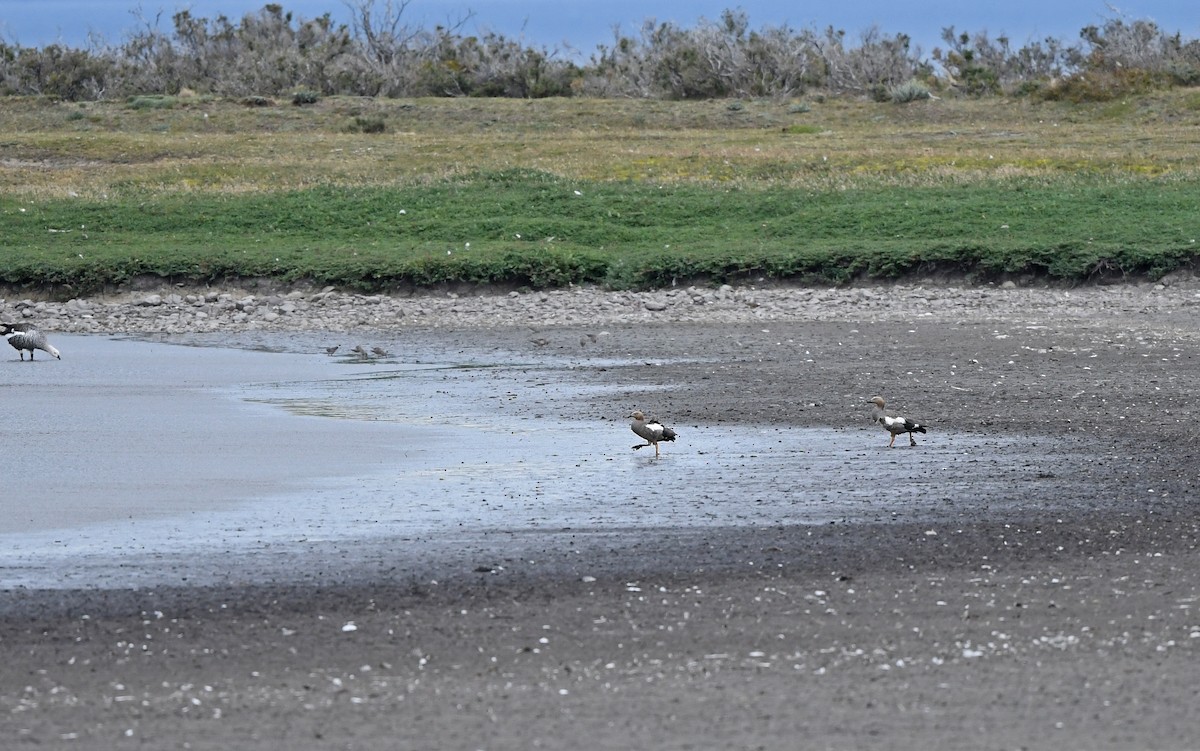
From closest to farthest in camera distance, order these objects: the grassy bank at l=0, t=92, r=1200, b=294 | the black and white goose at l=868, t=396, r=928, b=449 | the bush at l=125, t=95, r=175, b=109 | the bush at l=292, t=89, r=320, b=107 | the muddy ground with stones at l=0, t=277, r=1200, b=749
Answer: the muddy ground with stones at l=0, t=277, r=1200, b=749 < the black and white goose at l=868, t=396, r=928, b=449 < the grassy bank at l=0, t=92, r=1200, b=294 < the bush at l=125, t=95, r=175, b=109 < the bush at l=292, t=89, r=320, b=107

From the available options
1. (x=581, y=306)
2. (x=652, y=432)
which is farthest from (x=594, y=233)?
(x=652, y=432)

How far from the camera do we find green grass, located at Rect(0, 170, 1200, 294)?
26812mm

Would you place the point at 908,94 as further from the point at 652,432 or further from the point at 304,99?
the point at 652,432

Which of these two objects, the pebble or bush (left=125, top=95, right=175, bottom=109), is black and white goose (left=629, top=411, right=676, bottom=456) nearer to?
the pebble

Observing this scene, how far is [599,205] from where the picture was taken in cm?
3256

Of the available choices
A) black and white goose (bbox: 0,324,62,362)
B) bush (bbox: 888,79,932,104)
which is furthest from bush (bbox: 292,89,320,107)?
black and white goose (bbox: 0,324,62,362)

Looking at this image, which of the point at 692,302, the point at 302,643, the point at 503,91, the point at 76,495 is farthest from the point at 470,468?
the point at 503,91

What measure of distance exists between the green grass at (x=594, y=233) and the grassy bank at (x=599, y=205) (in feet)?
0.16

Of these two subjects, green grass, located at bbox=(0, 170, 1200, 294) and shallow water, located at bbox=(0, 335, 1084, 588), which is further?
green grass, located at bbox=(0, 170, 1200, 294)

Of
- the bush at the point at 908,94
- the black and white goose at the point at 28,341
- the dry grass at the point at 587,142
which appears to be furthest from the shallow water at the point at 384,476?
the bush at the point at 908,94

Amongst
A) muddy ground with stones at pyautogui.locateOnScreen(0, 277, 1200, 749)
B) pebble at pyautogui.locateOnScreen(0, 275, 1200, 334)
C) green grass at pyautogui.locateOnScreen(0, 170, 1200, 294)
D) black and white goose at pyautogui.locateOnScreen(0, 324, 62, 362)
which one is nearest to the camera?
muddy ground with stones at pyautogui.locateOnScreen(0, 277, 1200, 749)

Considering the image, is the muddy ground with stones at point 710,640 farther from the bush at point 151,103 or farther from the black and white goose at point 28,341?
the bush at point 151,103

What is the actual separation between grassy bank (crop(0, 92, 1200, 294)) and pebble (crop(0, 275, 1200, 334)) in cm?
64

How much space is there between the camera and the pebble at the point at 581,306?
2400cm
